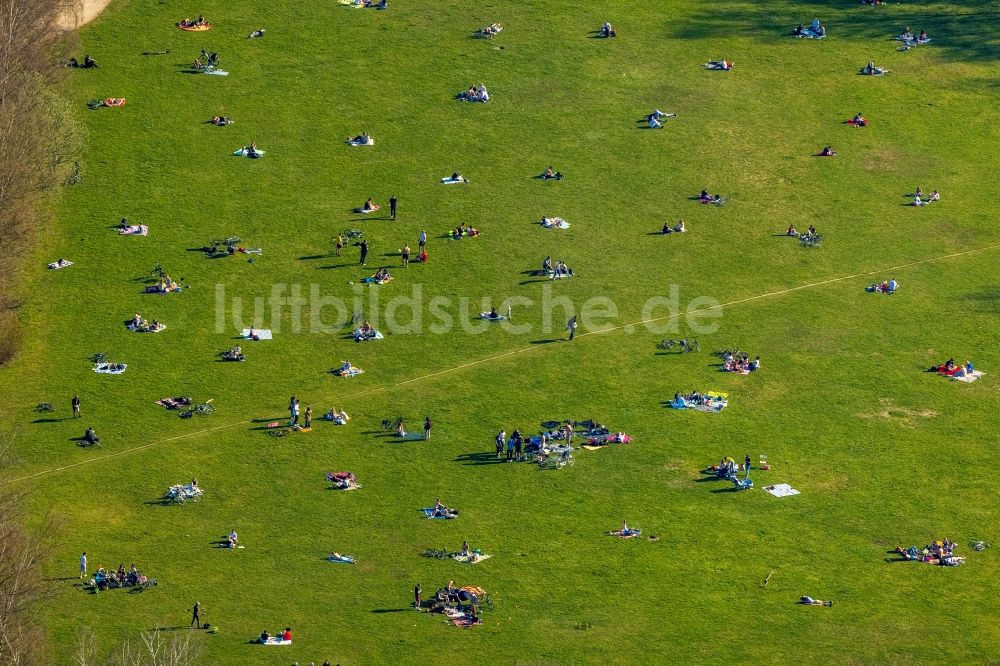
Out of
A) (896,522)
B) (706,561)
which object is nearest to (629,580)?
(706,561)

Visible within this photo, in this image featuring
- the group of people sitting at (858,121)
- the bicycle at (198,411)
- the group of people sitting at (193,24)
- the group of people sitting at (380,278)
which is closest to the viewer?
the bicycle at (198,411)

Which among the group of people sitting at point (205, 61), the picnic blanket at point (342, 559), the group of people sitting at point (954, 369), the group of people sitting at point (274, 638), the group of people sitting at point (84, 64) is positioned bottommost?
the group of people sitting at point (954, 369)

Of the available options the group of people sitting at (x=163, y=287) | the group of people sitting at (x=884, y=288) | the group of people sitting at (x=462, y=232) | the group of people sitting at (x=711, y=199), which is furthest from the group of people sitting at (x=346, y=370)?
the group of people sitting at (x=884, y=288)

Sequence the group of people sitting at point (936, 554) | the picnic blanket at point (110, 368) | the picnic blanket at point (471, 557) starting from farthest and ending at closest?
the picnic blanket at point (110, 368)
the group of people sitting at point (936, 554)
the picnic blanket at point (471, 557)

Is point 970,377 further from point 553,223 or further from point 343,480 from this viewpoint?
point 343,480

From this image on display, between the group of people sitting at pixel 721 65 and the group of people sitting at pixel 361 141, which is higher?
the group of people sitting at pixel 721 65

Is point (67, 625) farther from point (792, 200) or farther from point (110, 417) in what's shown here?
point (792, 200)

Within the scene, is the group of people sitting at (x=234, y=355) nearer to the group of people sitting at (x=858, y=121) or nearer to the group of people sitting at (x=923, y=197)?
the group of people sitting at (x=923, y=197)

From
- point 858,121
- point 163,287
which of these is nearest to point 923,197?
point 858,121

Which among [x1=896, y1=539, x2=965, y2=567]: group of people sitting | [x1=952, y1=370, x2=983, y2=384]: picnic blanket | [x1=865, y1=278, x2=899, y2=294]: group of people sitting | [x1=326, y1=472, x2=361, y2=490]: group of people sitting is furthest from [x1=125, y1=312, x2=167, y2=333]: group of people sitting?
[x1=952, y1=370, x2=983, y2=384]: picnic blanket

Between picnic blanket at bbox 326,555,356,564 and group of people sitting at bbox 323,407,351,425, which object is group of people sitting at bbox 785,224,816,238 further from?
picnic blanket at bbox 326,555,356,564
